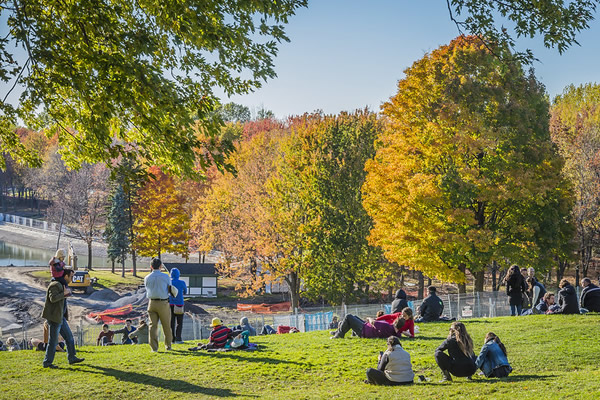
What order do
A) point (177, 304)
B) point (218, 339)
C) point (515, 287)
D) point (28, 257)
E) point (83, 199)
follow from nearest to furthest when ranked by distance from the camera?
1. point (218, 339)
2. point (177, 304)
3. point (515, 287)
4. point (83, 199)
5. point (28, 257)

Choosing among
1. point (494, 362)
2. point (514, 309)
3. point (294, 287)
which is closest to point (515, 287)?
point (514, 309)

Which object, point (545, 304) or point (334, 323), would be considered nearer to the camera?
point (545, 304)

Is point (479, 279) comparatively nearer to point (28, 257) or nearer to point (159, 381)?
point (159, 381)

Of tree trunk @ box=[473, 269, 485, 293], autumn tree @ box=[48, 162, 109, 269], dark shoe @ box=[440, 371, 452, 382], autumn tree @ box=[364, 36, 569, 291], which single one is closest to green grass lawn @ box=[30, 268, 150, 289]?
autumn tree @ box=[48, 162, 109, 269]

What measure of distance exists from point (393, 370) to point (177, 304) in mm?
6695

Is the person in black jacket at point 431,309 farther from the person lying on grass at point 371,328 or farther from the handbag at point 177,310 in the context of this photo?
the handbag at point 177,310

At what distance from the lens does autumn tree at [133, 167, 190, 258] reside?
55.8m

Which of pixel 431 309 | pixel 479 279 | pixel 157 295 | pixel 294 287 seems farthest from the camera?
pixel 294 287

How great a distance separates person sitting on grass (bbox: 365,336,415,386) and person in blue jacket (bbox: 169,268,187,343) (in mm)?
6064

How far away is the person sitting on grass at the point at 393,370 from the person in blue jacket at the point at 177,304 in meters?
6.06

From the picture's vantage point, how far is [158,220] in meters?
55.9

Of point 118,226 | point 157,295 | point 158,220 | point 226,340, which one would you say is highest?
point 158,220

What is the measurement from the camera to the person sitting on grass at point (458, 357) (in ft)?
35.7

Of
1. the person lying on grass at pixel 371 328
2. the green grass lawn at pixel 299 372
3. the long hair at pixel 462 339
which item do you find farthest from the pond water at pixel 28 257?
the long hair at pixel 462 339
